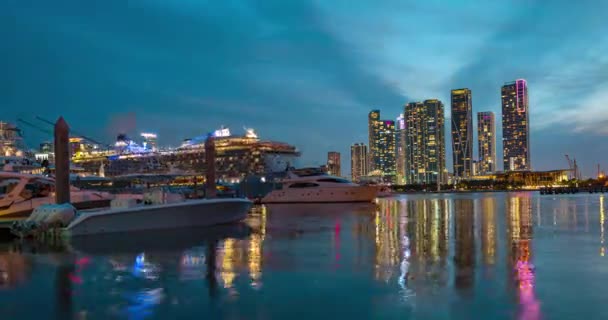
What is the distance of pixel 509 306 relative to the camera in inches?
334

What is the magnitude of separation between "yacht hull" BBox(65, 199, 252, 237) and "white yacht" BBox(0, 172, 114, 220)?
5.05 meters

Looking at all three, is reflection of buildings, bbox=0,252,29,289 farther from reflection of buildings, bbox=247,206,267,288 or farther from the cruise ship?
the cruise ship

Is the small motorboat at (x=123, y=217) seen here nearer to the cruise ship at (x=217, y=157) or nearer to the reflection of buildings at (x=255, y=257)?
the reflection of buildings at (x=255, y=257)

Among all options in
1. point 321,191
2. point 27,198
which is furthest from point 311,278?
point 321,191

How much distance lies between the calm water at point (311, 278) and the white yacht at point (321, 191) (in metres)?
43.2

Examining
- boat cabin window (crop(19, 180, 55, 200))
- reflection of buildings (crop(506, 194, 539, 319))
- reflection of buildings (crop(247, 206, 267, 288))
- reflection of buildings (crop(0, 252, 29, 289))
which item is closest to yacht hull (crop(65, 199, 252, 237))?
reflection of buildings (crop(247, 206, 267, 288))

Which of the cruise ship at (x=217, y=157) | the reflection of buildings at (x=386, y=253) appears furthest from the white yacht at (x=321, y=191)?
the reflection of buildings at (x=386, y=253)

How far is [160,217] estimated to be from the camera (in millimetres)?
22781

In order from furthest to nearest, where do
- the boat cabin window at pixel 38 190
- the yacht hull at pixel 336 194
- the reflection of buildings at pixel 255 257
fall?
1. the yacht hull at pixel 336 194
2. the boat cabin window at pixel 38 190
3. the reflection of buildings at pixel 255 257

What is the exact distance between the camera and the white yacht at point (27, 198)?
24141 mm

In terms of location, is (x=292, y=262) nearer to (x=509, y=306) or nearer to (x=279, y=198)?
(x=509, y=306)

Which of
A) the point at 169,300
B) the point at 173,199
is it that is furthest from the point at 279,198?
the point at 169,300

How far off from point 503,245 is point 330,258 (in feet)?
19.1

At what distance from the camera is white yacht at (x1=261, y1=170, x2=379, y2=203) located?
6244 centimetres
